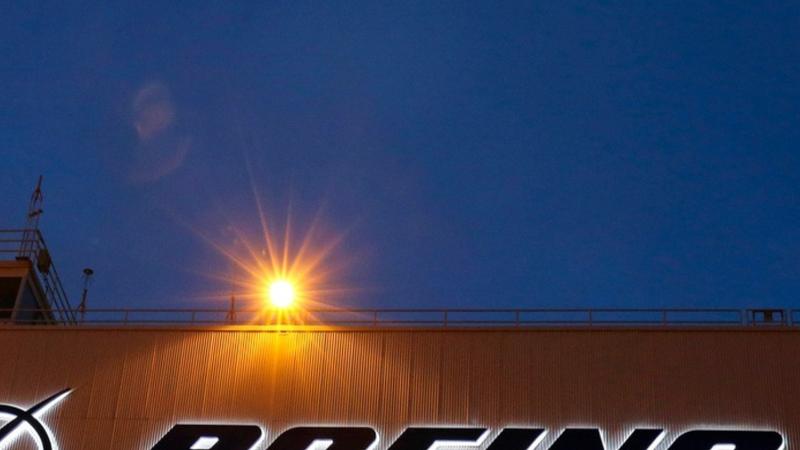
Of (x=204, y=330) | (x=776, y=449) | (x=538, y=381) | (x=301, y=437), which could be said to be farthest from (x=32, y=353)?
(x=776, y=449)

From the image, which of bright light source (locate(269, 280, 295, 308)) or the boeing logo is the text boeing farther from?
bright light source (locate(269, 280, 295, 308))

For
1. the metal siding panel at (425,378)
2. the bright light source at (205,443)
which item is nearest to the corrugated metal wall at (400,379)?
the metal siding panel at (425,378)

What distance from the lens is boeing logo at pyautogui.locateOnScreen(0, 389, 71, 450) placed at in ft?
127

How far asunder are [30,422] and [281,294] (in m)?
9.93

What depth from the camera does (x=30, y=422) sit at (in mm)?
38969

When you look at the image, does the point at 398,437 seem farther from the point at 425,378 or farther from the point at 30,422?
the point at 30,422

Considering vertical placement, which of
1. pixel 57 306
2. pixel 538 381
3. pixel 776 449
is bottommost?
pixel 776 449

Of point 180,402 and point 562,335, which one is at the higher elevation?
point 562,335

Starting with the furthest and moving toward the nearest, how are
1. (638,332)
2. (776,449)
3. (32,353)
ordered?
(32,353) < (638,332) < (776,449)

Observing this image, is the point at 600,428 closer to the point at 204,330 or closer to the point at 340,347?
the point at 340,347

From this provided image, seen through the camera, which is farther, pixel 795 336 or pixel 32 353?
pixel 32 353

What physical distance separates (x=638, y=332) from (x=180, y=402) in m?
16.1

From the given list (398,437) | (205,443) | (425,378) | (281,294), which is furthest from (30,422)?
(425,378)

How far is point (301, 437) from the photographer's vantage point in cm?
3756
